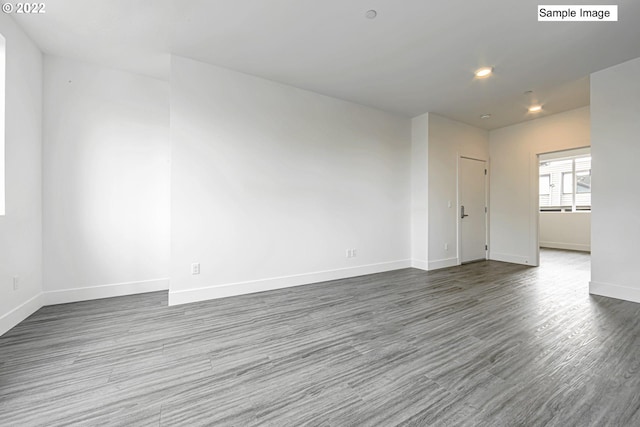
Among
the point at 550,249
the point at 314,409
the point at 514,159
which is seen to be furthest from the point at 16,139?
the point at 550,249

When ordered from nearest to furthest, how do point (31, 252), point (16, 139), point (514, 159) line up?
point (16, 139)
point (31, 252)
point (514, 159)

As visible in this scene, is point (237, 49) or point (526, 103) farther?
point (526, 103)

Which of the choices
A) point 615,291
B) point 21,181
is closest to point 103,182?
point 21,181

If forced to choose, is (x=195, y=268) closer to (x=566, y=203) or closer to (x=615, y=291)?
(x=615, y=291)

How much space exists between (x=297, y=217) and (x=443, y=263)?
303 cm

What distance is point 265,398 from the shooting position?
1483mm

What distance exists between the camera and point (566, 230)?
7.36 m

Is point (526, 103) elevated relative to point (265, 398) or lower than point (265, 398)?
elevated

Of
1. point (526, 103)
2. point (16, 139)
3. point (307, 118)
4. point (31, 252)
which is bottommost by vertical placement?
point (31, 252)

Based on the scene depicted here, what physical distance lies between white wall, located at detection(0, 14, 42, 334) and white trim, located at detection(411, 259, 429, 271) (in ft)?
17.3

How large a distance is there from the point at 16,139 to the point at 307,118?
10.2ft

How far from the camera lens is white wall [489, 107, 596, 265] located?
4480 millimetres

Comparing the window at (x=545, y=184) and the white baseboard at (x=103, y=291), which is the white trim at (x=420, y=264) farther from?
the window at (x=545, y=184)

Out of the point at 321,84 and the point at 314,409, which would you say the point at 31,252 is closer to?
the point at 314,409
